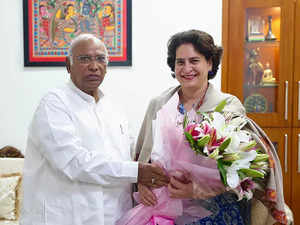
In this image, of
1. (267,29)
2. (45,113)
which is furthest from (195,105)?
(267,29)

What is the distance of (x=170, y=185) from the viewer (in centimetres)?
150

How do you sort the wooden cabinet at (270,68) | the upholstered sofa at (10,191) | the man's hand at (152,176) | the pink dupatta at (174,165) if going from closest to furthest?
the pink dupatta at (174,165)
the man's hand at (152,176)
the upholstered sofa at (10,191)
the wooden cabinet at (270,68)

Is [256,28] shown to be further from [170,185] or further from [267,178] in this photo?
[170,185]

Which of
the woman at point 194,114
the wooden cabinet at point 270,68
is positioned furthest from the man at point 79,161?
the wooden cabinet at point 270,68

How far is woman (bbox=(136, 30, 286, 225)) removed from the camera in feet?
4.81

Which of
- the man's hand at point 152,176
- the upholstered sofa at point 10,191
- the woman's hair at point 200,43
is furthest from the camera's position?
the upholstered sofa at point 10,191

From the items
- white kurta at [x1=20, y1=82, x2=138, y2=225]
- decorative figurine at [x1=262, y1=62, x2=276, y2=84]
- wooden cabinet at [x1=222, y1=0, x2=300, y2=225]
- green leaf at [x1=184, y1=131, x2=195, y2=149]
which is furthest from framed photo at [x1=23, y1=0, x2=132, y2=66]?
green leaf at [x1=184, y1=131, x2=195, y2=149]

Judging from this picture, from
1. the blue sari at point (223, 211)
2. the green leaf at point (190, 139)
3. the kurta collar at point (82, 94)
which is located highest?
the kurta collar at point (82, 94)

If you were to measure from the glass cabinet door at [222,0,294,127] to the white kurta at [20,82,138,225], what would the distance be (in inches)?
62.1

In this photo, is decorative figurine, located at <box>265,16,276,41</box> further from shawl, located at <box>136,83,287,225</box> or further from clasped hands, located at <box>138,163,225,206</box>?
clasped hands, located at <box>138,163,225,206</box>

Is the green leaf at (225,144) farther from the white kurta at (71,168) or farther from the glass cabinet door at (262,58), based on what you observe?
the glass cabinet door at (262,58)

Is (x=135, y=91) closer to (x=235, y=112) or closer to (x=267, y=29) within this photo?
(x=267, y=29)

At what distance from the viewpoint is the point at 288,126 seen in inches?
114

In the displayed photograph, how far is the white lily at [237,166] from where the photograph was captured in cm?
125
